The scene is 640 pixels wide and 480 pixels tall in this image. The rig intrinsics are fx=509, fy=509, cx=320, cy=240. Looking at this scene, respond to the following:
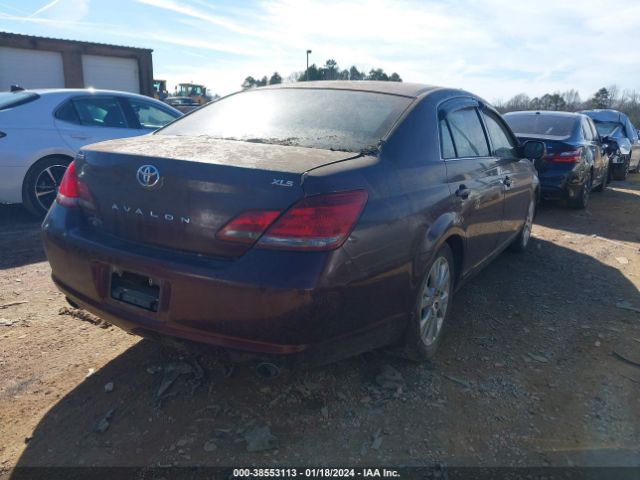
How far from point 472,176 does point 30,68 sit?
23.2m

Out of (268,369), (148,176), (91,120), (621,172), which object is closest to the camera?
(268,369)

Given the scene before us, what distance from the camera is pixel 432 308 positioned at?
300 cm

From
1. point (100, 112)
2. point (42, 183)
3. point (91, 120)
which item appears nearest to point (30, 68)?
point (100, 112)

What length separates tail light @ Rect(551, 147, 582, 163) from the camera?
741cm

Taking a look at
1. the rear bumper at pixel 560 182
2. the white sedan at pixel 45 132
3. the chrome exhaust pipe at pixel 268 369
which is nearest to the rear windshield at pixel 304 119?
the chrome exhaust pipe at pixel 268 369

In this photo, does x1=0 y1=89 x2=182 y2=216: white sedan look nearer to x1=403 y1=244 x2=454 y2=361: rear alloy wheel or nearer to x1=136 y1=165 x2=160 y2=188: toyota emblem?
x1=136 y1=165 x2=160 y2=188: toyota emblem

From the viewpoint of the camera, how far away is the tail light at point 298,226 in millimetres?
2086

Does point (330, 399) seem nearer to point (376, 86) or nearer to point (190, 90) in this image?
point (376, 86)

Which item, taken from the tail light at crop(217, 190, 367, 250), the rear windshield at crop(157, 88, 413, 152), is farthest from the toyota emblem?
the rear windshield at crop(157, 88, 413, 152)

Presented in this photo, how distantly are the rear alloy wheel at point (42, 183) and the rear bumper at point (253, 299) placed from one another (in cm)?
404

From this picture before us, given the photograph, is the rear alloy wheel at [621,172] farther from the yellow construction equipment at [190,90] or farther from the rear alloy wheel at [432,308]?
the yellow construction equipment at [190,90]

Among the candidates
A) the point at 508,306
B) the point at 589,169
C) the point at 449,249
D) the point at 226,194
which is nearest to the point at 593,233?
the point at 589,169

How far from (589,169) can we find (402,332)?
6721 millimetres

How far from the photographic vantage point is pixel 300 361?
2184 mm
